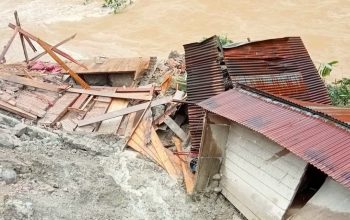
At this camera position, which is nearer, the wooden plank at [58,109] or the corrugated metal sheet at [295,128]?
the corrugated metal sheet at [295,128]

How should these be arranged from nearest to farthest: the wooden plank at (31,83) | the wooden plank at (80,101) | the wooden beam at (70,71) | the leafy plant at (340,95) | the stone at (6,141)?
the stone at (6,141) < the wooden plank at (80,101) < the leafy plant at (340,95) < the wooden plank at (31,83) < the wooden beam at (70,71)

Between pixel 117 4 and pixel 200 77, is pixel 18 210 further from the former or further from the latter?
pixel 117 4

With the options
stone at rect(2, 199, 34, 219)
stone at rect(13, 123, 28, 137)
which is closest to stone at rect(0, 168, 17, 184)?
stone at rect(2, 199, 34, 219)

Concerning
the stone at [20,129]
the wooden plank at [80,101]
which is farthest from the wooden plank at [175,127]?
the stone at [20,129]

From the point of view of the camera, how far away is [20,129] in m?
9.43

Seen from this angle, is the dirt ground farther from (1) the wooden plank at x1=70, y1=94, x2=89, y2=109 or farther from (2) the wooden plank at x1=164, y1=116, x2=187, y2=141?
(1) the wooden plank at x1=70, y1=94, x2=89, y2=109

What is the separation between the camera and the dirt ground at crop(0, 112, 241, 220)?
23.9 feet

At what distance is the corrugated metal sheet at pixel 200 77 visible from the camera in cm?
934

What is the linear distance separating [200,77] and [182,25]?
13.8 metres

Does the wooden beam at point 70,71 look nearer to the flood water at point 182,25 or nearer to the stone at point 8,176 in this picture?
the stone at point 8,176

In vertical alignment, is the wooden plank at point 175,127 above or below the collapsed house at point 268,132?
below

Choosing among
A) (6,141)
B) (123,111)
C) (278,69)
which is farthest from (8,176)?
(278,69)

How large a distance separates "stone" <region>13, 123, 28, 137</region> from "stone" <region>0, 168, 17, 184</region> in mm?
1788

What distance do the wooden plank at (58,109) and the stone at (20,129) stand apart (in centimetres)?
80
